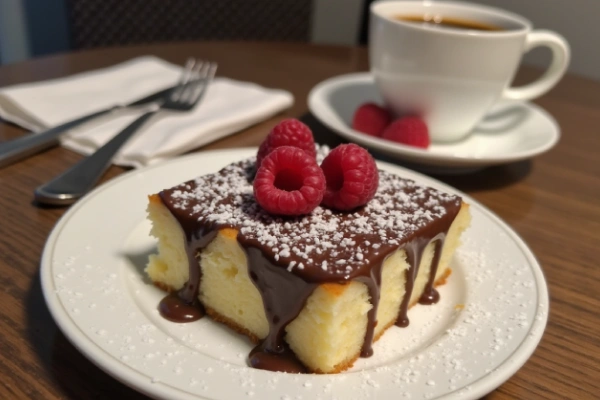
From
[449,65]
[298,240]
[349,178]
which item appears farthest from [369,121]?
[298,240]

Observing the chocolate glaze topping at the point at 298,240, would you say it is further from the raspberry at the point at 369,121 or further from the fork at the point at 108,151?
the raspberry at the point at 369,121

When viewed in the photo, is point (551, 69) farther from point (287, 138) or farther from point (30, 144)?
point (30, 144)

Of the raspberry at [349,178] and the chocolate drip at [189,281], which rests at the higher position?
the raspberry at [349,178]

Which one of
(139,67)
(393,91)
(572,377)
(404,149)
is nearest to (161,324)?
(572,377)

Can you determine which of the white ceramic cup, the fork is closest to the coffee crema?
the white ceramic cup

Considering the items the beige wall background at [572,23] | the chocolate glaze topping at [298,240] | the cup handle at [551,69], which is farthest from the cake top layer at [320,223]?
the beige wall background at [572,23]

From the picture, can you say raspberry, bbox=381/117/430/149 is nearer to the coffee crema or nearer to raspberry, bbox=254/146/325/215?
the coffee crema
